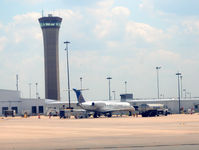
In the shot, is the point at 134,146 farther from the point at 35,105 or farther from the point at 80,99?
the point at 35,105

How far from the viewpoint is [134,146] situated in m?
29.9

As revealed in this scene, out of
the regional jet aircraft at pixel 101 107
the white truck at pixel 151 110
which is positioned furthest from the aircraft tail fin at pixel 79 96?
the white truck at pixel 151 110

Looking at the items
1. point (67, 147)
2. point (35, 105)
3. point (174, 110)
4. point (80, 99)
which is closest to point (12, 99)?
point (35, 105)

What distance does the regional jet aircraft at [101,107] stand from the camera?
108688 mm

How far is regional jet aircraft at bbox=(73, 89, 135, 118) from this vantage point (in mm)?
108688

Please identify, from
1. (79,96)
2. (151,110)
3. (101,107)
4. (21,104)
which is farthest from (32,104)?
(151,110)

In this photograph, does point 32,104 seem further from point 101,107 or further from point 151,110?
point 151,110

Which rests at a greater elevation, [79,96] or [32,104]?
[79,96]

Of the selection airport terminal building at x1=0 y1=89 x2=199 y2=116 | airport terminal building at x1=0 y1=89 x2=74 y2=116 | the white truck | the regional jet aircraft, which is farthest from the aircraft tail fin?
airport terminal building at x1=0 y1=89 x2=74 y2=116

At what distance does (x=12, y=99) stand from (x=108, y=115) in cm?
4954

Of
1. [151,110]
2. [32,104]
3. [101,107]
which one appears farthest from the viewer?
[32,104]

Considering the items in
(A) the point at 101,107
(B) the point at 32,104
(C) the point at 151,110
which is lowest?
(C) the point at 151,110

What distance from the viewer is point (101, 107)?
362ft

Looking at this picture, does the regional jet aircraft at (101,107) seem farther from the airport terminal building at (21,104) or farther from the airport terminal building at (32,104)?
the airport terminal building at (21,104)
